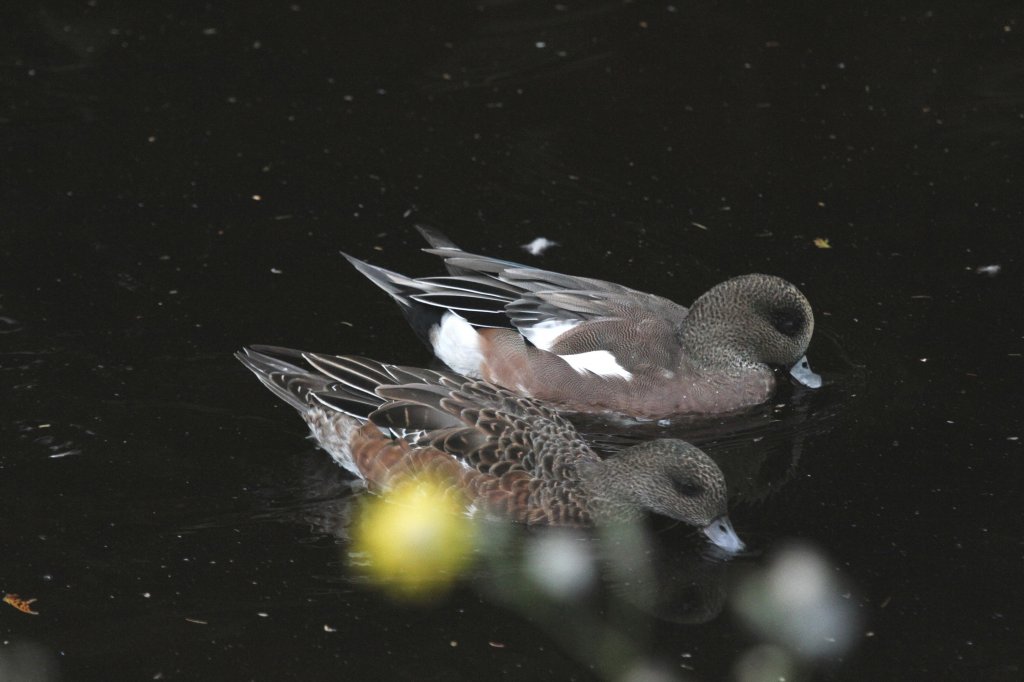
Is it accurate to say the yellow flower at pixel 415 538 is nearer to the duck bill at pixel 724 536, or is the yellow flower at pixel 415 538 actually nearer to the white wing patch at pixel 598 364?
the duck bill at pixel 724 536

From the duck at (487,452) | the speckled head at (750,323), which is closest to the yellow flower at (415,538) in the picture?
the duck at (487,452)

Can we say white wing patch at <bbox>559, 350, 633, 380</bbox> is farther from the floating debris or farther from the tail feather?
the floating debris

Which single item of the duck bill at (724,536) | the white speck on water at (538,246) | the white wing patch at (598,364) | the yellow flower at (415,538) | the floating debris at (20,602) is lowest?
the duck bill at (724,536)

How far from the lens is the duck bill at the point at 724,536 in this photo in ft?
16.2

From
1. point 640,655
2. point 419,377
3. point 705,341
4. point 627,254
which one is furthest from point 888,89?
point 640,655

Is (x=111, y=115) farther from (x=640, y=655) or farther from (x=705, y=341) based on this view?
(x=640, y=655)

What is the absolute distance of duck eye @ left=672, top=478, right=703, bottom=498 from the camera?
495 centimetres

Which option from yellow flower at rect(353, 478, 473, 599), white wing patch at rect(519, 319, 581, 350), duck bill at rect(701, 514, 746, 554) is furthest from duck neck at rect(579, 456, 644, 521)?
white wing patch at rect(519, 319, 581, 350)

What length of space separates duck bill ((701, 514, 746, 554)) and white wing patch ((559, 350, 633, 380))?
1.03 m

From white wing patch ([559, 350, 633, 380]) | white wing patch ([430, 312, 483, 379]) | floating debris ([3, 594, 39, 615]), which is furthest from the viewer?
white wing patch ([430, 312, 483, 379])

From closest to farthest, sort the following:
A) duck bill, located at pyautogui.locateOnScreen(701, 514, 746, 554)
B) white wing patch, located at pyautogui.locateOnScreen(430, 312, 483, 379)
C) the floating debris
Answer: the floating debris < duck bill, located at pyautogui.locateOnScreen(701, 514, 746, 554) < white wing patch, located at pyautogui.locateOnScreen(430, 312, 483, 379)

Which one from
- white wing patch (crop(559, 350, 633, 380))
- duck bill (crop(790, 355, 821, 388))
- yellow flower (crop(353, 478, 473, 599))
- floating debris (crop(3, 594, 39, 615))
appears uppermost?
floating debris (crop(3, 594, 39, 615))

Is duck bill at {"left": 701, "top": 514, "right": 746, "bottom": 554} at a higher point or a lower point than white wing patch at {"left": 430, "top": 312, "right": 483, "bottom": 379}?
lower

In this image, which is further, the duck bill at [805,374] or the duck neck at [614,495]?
the duck bill at [805,374]
